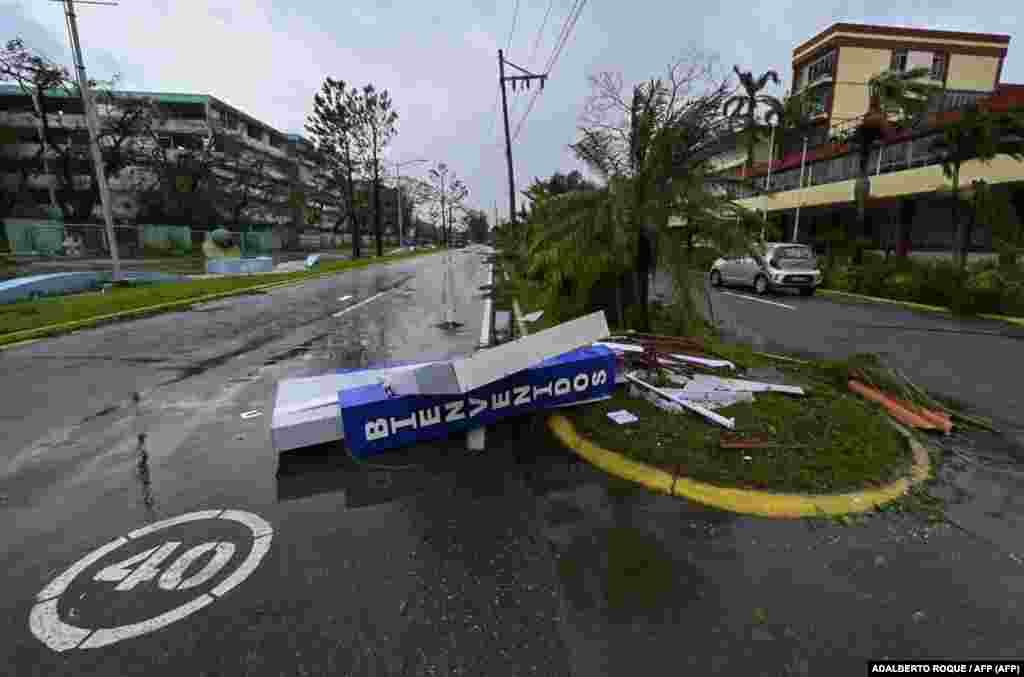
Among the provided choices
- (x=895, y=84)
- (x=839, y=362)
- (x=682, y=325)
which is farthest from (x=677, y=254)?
(x=895, y=84)

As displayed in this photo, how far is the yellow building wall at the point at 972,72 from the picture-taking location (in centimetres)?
3609

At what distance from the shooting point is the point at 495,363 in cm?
328

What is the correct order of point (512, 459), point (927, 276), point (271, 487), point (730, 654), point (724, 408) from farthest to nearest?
point (927, 276) < point (724, 408) < point (512, 459) < point (271, 487) < point (730, 654)

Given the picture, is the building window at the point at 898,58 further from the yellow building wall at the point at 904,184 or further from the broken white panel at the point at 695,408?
the broken white panel at the point at 695,408

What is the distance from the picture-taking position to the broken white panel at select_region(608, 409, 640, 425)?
3876mm

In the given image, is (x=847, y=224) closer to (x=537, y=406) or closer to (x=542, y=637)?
(x=537, y=406)

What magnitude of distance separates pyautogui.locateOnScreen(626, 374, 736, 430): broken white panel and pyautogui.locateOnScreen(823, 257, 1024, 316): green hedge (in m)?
11.8

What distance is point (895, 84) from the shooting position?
62.6ft

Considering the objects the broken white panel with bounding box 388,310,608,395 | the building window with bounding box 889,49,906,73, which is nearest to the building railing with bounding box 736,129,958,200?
the building window with bounding box 889,49,906,73

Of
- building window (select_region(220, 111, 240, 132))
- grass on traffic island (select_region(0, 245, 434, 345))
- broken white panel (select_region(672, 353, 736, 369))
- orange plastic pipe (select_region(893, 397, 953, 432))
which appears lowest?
orange plastic pipe (select_region(893, 397, 953, 432))

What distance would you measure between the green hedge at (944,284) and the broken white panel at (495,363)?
13.0 metres

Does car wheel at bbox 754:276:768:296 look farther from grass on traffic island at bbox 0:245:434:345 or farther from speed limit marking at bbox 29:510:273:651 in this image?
grass on traffic island at bbox 0:245:434:345

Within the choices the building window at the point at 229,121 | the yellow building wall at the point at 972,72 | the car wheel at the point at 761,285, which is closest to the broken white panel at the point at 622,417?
the car wheel at the point at 761,285

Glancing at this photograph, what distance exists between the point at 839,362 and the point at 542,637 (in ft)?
17.0
